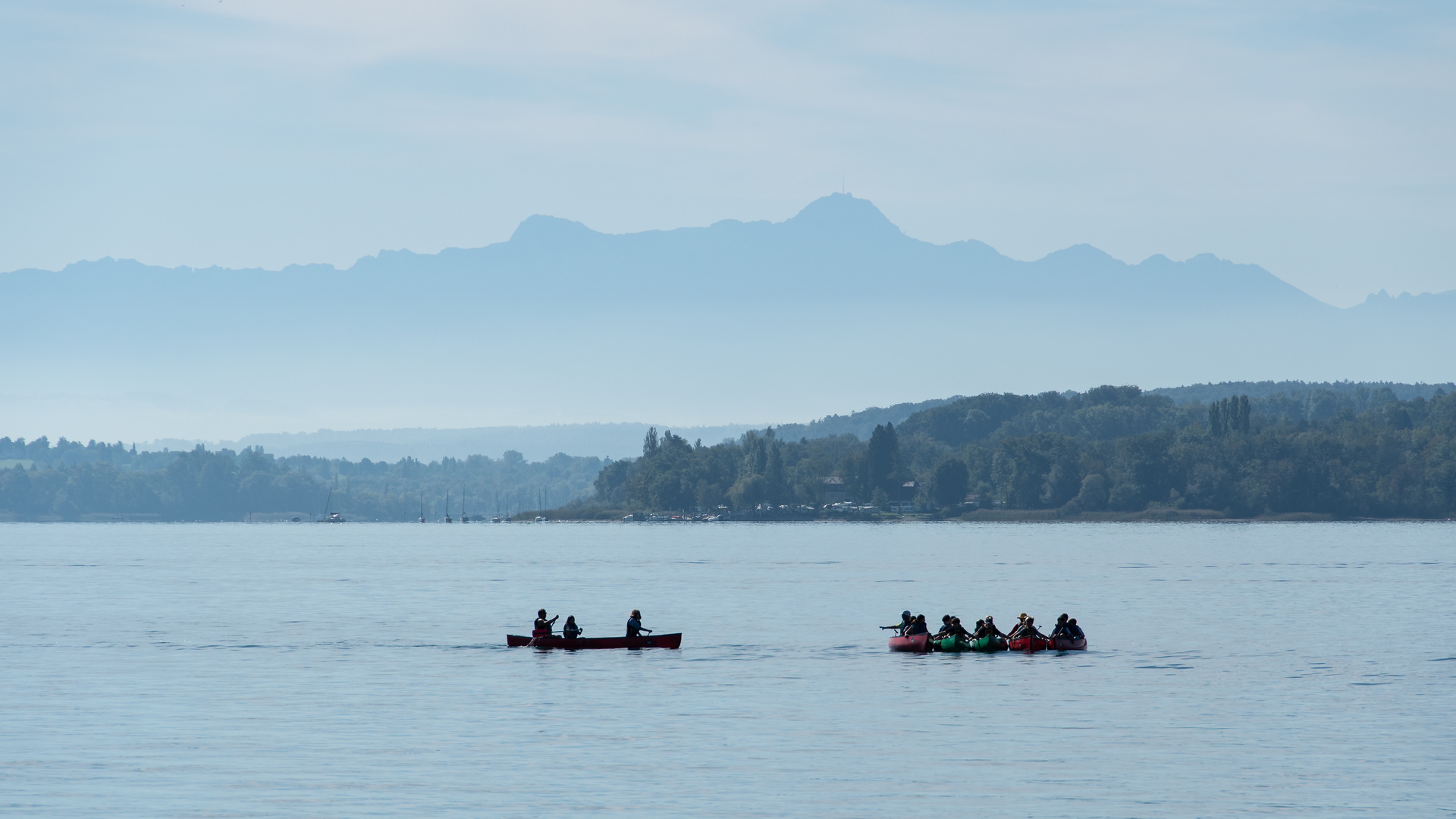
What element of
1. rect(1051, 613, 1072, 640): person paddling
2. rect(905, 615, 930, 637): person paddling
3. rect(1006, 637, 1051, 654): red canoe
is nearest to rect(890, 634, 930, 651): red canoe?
rect(905, 615, 930, 637): person paddling

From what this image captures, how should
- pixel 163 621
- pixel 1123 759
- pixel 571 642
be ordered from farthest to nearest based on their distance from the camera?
pixel 163 621
pixel 571 642
pixel 1123 759

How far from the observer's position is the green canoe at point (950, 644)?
76625mm

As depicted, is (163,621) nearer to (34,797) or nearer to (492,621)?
(492,621)

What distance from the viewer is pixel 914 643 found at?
252ft

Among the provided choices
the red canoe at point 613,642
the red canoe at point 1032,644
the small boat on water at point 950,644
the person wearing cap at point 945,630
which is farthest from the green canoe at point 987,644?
the red canoe at point 613,642

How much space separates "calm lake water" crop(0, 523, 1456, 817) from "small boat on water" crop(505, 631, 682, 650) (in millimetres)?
712

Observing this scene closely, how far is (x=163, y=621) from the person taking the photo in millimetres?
100750

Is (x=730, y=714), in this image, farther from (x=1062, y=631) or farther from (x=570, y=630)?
(x=1062, y=631)

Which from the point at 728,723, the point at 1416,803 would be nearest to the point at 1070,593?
the point at 728,723

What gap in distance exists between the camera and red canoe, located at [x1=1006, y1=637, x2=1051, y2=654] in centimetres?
7669

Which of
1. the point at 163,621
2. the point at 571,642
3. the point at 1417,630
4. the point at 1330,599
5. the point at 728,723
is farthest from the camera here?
the point at 1330,599

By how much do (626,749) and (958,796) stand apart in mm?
11609

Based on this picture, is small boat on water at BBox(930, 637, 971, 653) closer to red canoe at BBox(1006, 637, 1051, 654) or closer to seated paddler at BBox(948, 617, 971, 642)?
seated paddler at BBox(948, 617, 971, 642)

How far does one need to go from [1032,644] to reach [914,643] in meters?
5.48
